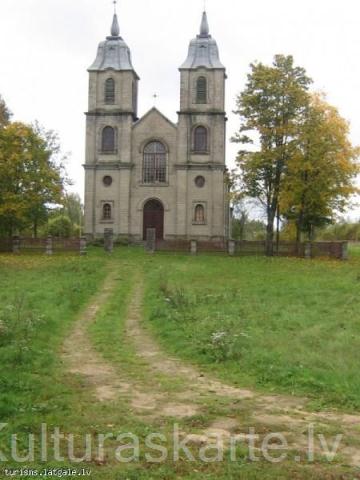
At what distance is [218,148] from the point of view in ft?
156

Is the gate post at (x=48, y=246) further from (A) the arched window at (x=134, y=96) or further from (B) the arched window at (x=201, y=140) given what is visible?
(A) the arched window at (x=134, y=96)

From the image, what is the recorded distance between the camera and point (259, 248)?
39.8 m

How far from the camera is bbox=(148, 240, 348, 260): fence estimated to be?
3797 cm

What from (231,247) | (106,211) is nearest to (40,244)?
(106,211)

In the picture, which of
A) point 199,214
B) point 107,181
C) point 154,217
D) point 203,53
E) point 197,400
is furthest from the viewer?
point 203,53

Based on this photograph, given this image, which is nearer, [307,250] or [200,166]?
[307,250]

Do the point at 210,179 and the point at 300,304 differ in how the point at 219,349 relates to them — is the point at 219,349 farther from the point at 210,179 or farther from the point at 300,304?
the point at 210,179

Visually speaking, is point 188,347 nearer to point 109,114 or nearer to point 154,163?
point 154,163

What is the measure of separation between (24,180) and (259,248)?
16252 mm

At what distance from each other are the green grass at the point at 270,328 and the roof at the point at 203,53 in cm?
2585

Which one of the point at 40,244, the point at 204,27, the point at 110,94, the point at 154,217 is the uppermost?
the point at 204,27

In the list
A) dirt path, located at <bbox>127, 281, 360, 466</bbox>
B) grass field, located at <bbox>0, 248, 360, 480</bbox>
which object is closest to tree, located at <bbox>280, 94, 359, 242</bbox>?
grass field, located at <bbox>0, 248, 360, 480</bbox>

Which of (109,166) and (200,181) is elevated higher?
(109,166)

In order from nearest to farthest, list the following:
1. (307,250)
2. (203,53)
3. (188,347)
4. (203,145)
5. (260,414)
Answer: (260,414) < (188,347) < (307,250) < (203,145) < (203,53)
